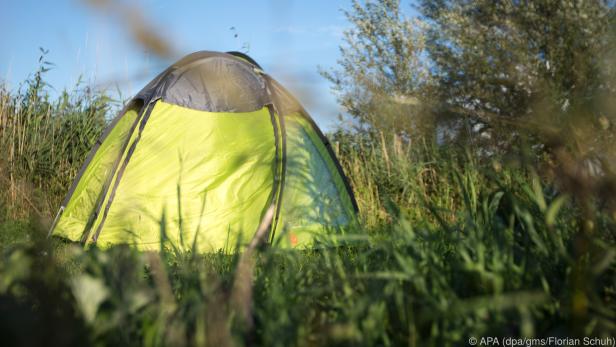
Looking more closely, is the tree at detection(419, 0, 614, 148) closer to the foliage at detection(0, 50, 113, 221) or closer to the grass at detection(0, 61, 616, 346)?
the foliage at detection(0, 50, 113, 221)

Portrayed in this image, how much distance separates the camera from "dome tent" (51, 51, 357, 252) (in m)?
4.02

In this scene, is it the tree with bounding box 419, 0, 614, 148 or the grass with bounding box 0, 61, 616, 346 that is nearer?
the grass with bounding box 0, 61, 616, 346

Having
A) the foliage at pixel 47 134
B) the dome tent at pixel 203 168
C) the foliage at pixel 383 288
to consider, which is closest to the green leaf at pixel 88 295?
the foliage at pixel 383 288

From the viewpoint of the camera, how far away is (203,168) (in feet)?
13.6

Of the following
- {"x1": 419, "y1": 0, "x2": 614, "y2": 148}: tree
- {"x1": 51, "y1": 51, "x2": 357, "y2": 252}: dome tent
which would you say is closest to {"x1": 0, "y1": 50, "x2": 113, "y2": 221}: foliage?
{"x1": 51, "y1": 51, "x2": 357, "y2": 252}: dome tent

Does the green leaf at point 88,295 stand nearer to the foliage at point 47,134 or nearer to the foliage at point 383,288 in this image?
the foliage at point 383,288

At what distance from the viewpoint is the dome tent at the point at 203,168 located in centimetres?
402

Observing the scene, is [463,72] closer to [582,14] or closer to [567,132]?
[582,14]

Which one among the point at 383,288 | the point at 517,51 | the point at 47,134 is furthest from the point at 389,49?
the point at 383,288

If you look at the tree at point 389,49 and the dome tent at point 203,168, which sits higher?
the tree at point 389,49

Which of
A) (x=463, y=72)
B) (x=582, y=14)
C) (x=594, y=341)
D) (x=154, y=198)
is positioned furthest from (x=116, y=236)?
(x=582, y=14)

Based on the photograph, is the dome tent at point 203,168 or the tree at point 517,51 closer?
the dome tent at point 203,168

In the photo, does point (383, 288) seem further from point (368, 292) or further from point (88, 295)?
point (88, 295)

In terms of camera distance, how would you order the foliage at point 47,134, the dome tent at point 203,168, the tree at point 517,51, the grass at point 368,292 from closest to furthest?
the grass at point 368,292 < the dome tent at point 203,168 < the foliage at point 47,134 < the tree at point 517,51
